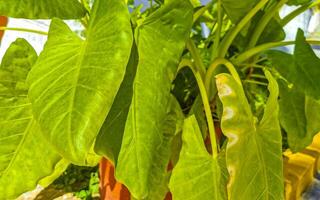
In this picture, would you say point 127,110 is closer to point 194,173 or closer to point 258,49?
point 194,173

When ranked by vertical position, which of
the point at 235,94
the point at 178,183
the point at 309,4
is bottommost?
the point at 178,183

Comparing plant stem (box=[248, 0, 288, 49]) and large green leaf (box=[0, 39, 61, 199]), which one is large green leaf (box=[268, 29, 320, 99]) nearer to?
plant stem (box=[248, 0, 288, 49])

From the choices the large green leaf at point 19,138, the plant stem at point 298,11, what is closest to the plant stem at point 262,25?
the plant stem at point 298,11

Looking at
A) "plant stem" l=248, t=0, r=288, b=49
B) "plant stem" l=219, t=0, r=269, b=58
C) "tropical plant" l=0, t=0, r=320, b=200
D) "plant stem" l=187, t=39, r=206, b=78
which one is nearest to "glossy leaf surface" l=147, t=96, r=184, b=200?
"tropical plant" l=0, t=0, r=320, b=200

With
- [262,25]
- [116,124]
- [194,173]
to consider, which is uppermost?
[262,25]

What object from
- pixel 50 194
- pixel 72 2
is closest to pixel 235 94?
pixel 72 2

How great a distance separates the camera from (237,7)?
1073 mm

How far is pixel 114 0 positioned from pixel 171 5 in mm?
106

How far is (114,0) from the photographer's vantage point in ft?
2.72

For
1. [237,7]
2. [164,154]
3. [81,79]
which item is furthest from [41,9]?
[237,7]

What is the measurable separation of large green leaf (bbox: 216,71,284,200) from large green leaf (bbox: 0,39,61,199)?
1.01 ft

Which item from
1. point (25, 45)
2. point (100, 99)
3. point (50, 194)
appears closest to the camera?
point (100, 99)

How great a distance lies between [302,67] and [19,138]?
1.86 feet

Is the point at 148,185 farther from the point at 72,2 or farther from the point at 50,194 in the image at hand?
the point at 50,194
